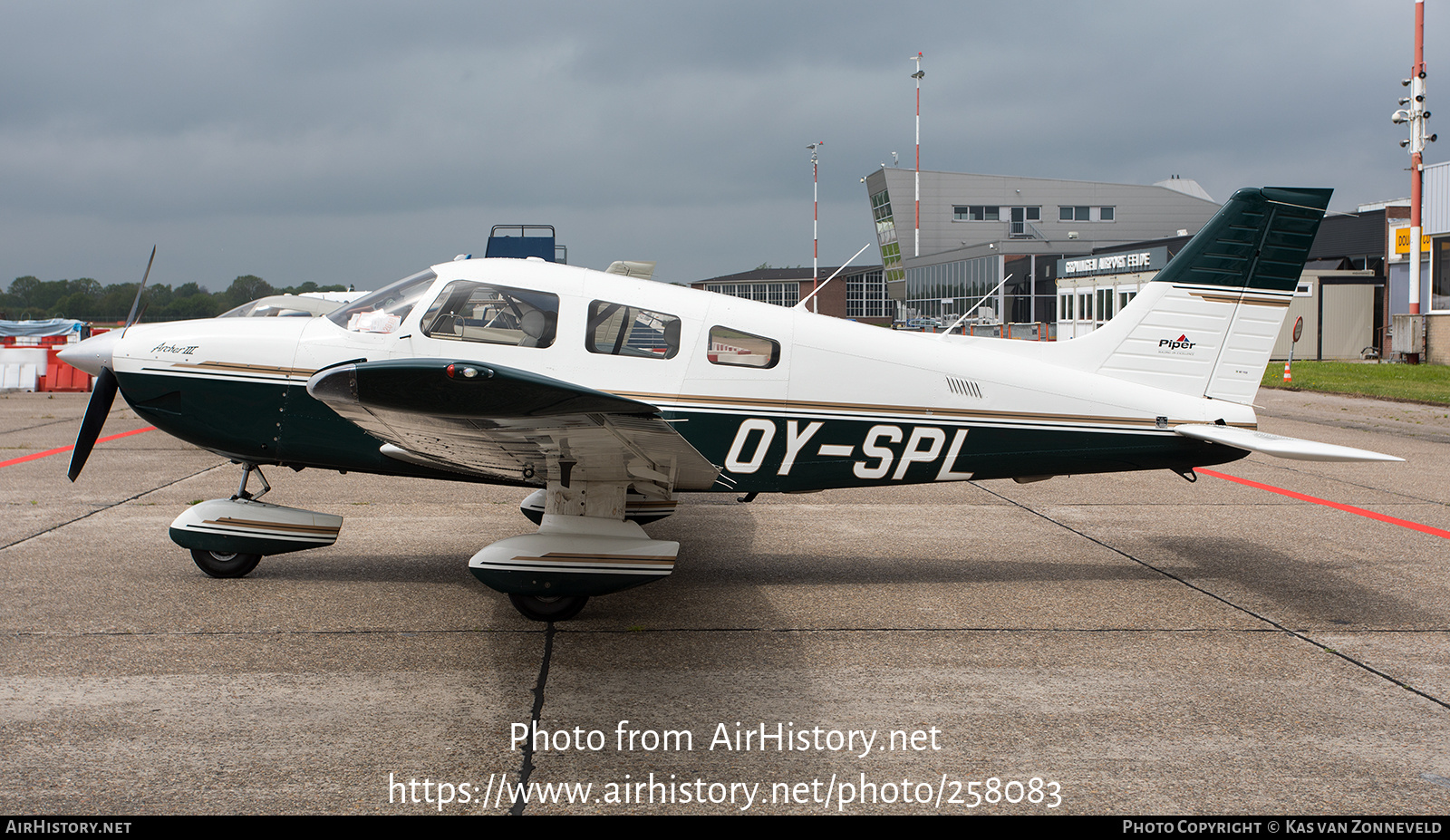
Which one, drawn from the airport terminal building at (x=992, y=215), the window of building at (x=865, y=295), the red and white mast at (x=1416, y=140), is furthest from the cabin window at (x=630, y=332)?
the window of building at (x=865, y=295)

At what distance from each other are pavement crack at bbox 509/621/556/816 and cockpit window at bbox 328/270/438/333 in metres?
2.02

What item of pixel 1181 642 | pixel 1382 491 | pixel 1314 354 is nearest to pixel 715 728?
pixel 1181 642

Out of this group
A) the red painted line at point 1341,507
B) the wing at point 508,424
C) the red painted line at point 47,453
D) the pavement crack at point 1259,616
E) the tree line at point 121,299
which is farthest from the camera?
the tree line at point 121,299

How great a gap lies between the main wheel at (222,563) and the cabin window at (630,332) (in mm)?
2661

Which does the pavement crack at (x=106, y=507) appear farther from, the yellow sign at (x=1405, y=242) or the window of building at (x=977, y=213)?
the window of building at (x=977, y=213)

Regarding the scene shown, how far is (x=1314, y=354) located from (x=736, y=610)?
34.2m

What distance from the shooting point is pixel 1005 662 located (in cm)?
479

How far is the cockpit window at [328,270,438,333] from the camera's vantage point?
5.76 metres

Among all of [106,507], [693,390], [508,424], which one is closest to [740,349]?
Result: [693,390]

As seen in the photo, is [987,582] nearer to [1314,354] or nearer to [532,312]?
[532,312]

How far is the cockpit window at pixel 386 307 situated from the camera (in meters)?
5.76

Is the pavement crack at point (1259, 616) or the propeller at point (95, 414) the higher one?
the propeller at point (95, 414)

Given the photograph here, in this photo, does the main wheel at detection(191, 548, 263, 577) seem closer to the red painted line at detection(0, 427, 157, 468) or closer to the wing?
the wing

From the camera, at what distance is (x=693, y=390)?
574 cm
